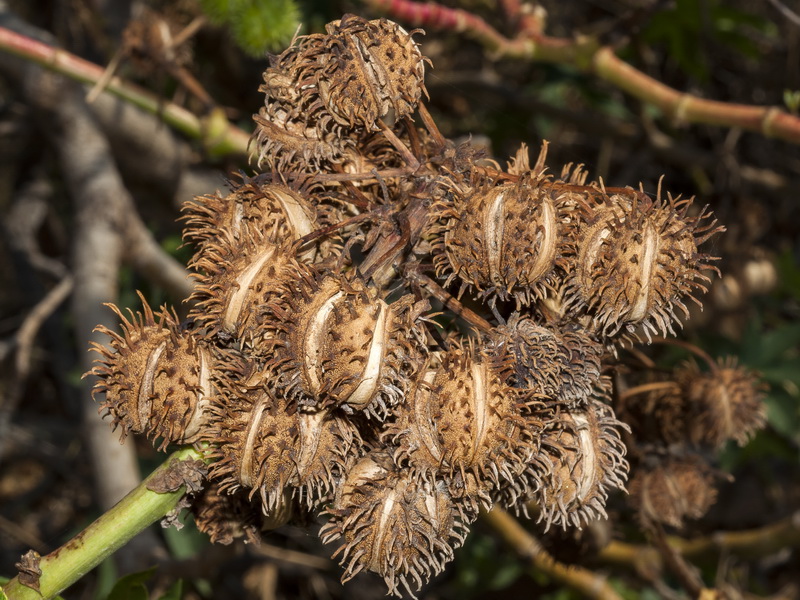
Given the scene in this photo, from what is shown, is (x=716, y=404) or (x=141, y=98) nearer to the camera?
(x=716, y=404)

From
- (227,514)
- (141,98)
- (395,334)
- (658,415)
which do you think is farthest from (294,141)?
(141,98)

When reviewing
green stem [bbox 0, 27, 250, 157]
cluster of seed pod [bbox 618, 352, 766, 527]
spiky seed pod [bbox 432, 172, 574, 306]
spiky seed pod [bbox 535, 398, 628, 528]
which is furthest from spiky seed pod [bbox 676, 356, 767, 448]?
green stem [bbox 0, 27, 250, 157]

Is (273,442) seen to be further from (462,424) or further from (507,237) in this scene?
(507,237)

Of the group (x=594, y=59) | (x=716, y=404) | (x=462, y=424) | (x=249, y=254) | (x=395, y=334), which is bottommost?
(x=716, y=404)

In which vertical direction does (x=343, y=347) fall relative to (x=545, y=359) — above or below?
above

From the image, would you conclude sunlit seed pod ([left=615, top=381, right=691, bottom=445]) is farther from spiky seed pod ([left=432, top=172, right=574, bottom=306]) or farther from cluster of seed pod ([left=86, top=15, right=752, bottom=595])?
spiky seed pod ([left=432, top=172, right=574, bottom=306])
